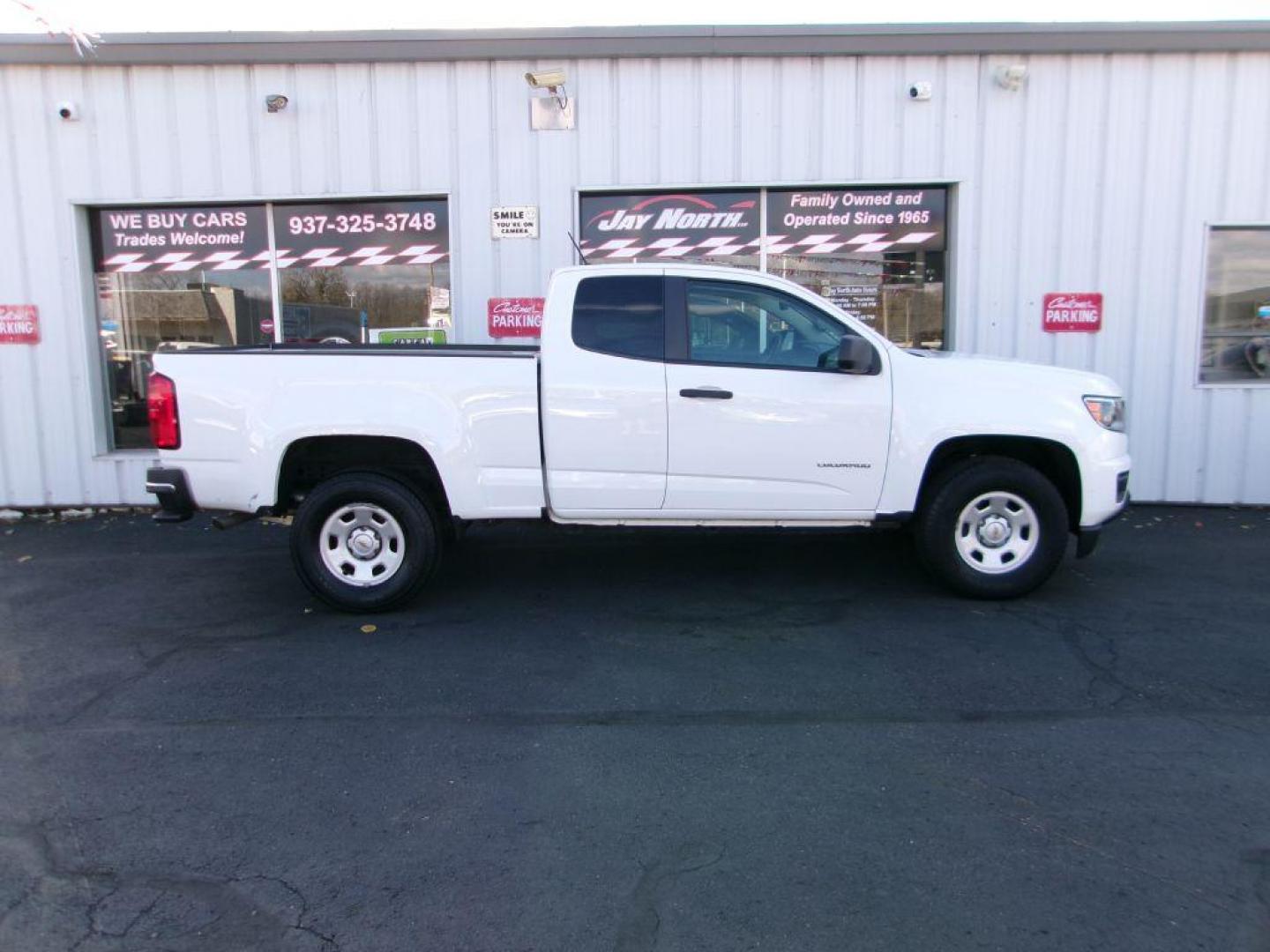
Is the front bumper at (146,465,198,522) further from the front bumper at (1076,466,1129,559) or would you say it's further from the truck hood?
the front bumper at (1076,466,1129,559)

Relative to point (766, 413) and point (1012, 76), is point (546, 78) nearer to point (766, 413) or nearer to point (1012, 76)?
point (1012, 76)

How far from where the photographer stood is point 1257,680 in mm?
4441

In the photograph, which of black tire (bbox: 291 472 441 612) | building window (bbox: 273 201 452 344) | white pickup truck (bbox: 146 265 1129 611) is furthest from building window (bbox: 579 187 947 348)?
black tire (bbox: 291 472 441 612)

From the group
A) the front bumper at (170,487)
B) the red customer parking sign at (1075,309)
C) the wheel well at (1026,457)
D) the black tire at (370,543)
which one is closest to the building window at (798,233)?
the red customer parking sign at (1075,309)

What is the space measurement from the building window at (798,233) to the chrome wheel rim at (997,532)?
3.51m

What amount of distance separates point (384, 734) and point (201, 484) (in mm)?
2327

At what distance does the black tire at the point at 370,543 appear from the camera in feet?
17.7

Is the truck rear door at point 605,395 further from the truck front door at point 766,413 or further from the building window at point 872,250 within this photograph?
the building window at point 872,250

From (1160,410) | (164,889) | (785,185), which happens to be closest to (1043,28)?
(785,185)

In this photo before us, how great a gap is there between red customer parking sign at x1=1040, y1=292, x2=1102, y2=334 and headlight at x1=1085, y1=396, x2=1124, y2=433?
11.0 ft

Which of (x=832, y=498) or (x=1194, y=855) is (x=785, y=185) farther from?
(x=1194, y=855)

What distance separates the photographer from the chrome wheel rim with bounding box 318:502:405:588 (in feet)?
17.9

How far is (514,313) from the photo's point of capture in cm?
871

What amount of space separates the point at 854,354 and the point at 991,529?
1.46 meters
